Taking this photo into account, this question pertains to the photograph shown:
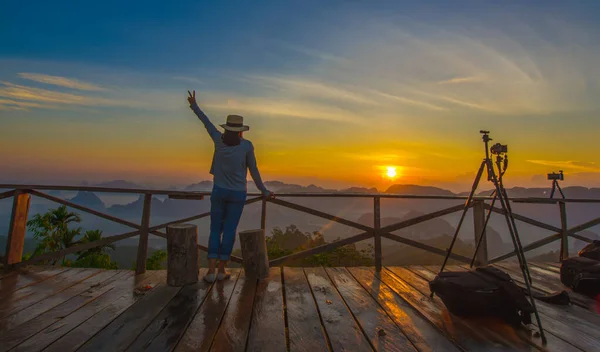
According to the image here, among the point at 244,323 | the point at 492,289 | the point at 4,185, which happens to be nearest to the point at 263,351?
the point at 244,323

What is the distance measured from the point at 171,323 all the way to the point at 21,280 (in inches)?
123

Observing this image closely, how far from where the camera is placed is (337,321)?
3.12 metres

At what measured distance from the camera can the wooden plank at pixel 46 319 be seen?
2693 millimetres

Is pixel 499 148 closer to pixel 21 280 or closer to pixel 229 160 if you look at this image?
pixel 229 160

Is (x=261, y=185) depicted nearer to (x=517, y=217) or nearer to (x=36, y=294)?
(x=36, y=294)

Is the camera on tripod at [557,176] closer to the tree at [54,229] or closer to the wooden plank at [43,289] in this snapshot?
the wooden plank at [43,289]

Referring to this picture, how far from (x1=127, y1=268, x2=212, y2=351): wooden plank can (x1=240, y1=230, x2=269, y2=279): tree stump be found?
0.74 meters

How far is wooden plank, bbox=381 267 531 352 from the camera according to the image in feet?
8.78

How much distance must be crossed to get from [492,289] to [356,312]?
1307mm

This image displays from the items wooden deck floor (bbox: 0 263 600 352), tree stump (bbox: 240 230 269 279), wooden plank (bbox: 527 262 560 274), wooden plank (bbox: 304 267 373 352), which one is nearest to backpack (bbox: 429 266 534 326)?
wooden deck floor (bbox: 0 263 600 352)

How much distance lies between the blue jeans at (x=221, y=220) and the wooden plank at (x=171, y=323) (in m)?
0.56

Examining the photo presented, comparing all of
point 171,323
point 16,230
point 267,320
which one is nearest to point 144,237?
point 16,230

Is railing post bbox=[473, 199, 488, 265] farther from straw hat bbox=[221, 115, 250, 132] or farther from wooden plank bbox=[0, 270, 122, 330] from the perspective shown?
wooden plank bbox=[0, 270, 122, 330]

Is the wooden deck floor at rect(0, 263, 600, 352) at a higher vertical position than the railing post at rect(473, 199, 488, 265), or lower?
lower
